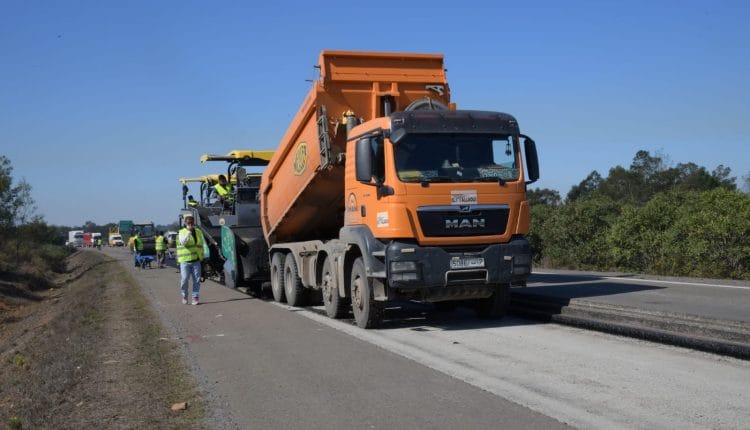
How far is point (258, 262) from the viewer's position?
16609 mm

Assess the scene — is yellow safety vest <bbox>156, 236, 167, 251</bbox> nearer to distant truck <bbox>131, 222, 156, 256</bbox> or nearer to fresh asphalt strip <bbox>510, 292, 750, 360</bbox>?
distant truck <bbox>131, 222, 156, 256</bbox>

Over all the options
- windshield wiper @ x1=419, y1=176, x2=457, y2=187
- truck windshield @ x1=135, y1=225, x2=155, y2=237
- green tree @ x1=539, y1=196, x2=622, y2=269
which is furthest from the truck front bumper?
truck windshield @ x1=135, y1=225, x2=155, y2=237

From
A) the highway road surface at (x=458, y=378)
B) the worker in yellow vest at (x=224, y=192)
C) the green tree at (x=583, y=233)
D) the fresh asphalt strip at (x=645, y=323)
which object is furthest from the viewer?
the green tree at (x=583, y=233)

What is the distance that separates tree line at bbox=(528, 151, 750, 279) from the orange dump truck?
802 cm

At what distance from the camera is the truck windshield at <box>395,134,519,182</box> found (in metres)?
9.56

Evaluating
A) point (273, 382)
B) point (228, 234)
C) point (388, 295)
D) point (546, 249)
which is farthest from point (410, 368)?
point (546, 249)

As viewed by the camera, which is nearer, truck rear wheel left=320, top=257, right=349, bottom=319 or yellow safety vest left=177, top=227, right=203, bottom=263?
truck rear wheel left=320, top=257, right=349, bottom=319

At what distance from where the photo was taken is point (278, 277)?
1498 cm

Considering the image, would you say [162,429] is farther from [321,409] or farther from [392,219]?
[392,219]

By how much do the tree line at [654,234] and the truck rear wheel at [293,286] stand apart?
9155mm

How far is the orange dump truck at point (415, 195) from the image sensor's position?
9.48 meters

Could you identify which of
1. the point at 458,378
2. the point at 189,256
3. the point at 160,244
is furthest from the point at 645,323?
the point at 160,244

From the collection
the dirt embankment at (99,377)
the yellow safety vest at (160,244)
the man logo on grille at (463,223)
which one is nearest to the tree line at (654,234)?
the man logo on grille at (463,223)

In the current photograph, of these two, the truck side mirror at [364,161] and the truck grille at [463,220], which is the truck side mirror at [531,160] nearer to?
the truck grille at [463,220]
